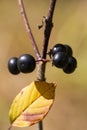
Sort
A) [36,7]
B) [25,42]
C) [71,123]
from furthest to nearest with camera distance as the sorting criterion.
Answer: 1. [36,7]
2. [25,42]
3. [71,123]

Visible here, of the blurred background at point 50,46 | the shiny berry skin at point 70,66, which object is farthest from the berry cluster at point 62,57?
the blurred background at point 50,46

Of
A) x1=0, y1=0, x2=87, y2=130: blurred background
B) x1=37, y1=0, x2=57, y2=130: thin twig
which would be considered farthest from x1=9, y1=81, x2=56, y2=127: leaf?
x1=0, y1=0, x2=87, y2=130: blurred background

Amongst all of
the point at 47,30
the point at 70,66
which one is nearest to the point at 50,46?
the point at 70,66

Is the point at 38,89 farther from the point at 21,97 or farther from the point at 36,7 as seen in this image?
the point at 36,7

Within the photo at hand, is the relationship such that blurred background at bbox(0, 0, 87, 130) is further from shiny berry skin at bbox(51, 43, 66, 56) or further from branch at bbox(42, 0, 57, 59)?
branch at bbox(42, 0, 57, 59)

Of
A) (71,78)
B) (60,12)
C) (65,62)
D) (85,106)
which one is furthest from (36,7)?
(65,62)

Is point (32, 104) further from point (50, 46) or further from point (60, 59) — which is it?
point (50, 46)

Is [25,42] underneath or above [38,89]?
underneath
